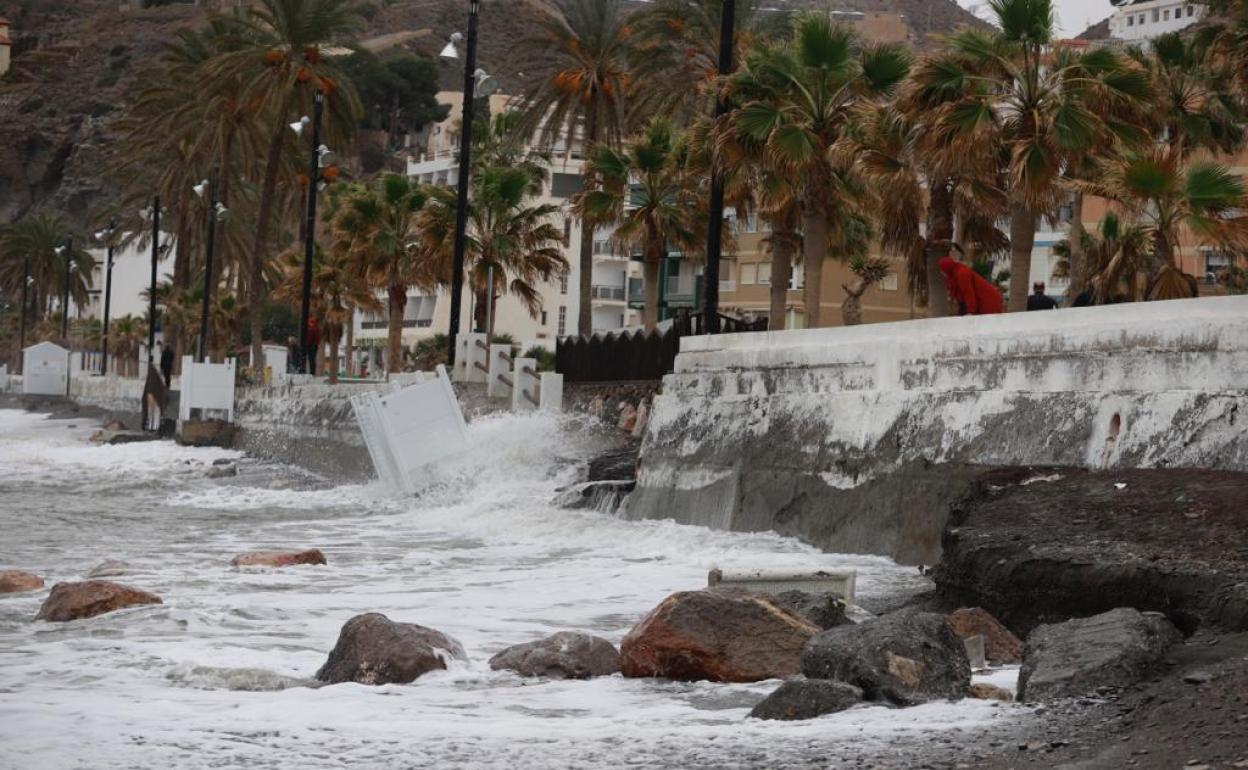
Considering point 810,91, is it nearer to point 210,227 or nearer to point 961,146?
point 961,146

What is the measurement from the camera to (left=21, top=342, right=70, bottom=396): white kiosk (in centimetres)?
9550

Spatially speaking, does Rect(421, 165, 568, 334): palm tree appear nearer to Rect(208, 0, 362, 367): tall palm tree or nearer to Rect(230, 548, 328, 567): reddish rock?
Rect(208, 0, 362, 367): tall palm tree

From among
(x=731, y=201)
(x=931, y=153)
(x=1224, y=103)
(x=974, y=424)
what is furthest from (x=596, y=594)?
(x=1224, y=103)

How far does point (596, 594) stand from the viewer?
1527 centimetres

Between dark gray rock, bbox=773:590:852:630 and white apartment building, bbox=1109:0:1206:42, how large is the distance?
132m

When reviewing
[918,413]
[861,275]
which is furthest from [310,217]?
[918,413]

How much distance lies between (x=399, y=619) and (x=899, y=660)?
5.60m

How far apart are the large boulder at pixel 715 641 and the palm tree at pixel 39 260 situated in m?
106

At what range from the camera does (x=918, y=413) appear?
54.7 ft

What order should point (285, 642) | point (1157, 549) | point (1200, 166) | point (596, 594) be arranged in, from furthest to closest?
point (1200, 166), point (596, 594), point (285, 642), point (1157, 549)

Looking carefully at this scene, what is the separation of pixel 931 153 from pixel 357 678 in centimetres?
1374

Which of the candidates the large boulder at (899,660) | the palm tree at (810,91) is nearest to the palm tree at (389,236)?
the palm tree at (810,91)

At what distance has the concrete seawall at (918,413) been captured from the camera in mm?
13227

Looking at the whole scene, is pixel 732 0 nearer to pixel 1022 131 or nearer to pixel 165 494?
pixel 1022 131
